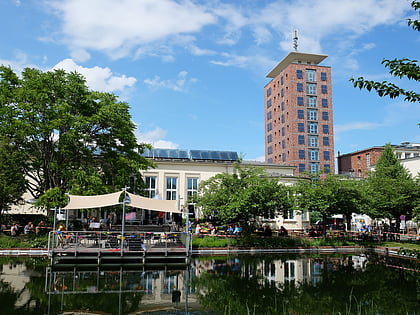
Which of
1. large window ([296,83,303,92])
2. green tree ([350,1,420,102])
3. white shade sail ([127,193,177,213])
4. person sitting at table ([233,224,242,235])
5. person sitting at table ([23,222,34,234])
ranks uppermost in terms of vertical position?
large window ([296,83,303,92])

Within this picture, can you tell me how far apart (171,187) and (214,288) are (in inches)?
900

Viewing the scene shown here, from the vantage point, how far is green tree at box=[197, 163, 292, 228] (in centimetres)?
2475

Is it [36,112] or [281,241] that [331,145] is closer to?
[281,241]

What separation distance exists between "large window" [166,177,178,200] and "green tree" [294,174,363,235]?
42.8 ft

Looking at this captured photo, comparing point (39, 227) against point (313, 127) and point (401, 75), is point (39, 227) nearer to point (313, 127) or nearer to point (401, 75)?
point (401, 75)

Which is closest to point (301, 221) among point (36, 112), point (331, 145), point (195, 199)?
point (195, 199)

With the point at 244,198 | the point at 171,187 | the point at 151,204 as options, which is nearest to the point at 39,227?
the point at 151,204

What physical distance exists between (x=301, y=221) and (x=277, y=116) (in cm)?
3746

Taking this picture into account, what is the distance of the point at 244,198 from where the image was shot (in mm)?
24469

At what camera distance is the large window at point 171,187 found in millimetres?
36250

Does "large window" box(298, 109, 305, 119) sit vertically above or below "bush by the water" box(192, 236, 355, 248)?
above

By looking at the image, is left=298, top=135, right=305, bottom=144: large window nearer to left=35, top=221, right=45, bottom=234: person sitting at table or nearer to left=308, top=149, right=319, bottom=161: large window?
left=308, top=149, right=319, bottom=161: large window

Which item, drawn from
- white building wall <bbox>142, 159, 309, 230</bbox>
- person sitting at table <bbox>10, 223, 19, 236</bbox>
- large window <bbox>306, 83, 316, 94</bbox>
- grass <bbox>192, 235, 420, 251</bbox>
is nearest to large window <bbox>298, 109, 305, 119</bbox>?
large window <bbox>306, 83, 316, 94</bbox>

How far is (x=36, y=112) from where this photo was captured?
23.1m
